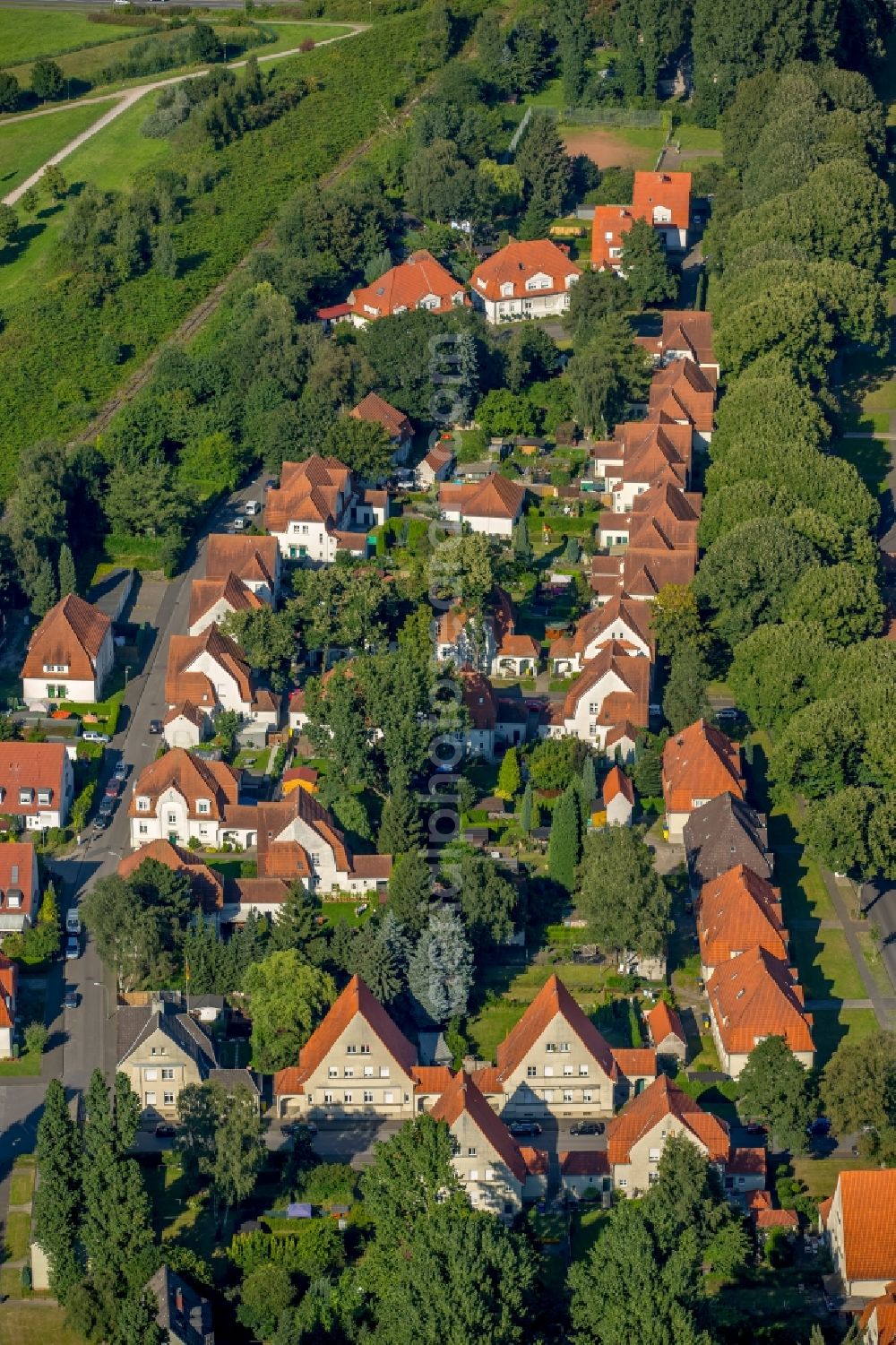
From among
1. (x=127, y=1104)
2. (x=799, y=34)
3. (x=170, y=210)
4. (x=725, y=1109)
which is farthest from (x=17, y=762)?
(x=799, y=34)

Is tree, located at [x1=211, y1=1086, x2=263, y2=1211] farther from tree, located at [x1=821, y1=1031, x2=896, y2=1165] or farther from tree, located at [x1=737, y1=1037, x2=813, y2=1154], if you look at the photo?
tree, located at [x1=821, y1=1031, x2=896, y2=1165]

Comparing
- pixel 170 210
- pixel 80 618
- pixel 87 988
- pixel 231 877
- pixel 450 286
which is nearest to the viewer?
pixel 87 988

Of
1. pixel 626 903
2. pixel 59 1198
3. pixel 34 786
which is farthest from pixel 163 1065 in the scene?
pixel 34 786

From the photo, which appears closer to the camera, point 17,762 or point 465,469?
point 17,762

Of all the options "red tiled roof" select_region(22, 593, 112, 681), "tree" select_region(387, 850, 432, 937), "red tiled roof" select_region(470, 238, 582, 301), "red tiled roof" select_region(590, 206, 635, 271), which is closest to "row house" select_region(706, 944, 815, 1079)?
"tree" select_region(387, 850, 432, 937)

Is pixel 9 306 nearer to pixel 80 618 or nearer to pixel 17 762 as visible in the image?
pixel 80 618
